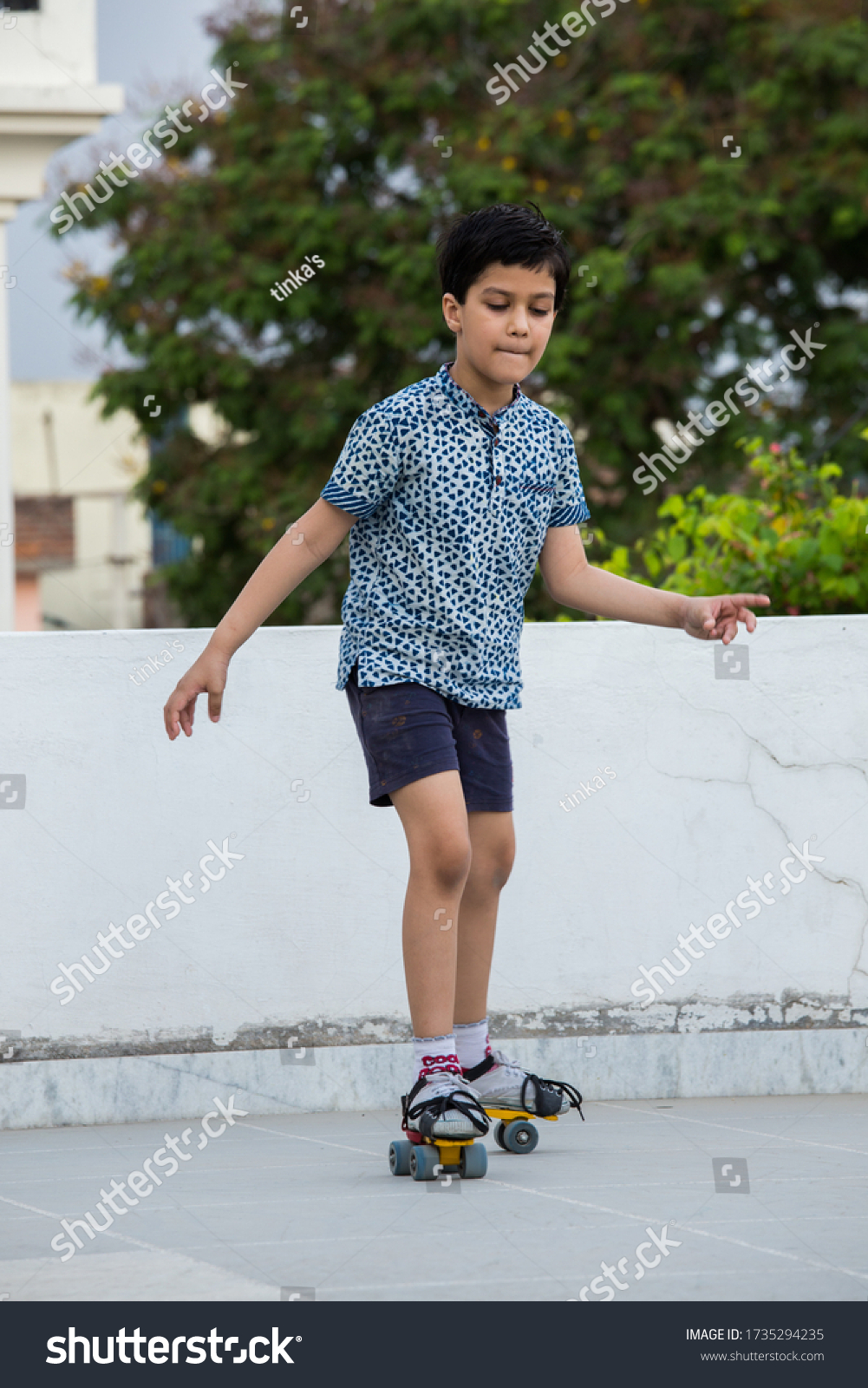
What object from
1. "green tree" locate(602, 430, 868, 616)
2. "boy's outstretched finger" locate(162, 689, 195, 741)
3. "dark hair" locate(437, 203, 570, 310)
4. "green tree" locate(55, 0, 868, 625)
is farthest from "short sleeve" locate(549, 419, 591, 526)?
"green tree" locate(55, 0, 868, 625)

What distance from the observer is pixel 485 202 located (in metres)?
11.8

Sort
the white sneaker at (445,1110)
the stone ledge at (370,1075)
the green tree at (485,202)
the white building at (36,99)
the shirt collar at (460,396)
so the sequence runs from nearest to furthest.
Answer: the white sneaker at (445,1110), the shirt collar at (460,396), the stone ledge at (370,1075), the white building at (36,99), the green tree at (485,202)

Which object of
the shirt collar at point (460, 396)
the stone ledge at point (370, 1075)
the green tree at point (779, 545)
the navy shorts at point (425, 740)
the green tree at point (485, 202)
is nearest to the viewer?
the navy shorts at point (425, 740)

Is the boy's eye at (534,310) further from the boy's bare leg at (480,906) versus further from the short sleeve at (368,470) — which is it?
the boy's bare leg at (480,906)

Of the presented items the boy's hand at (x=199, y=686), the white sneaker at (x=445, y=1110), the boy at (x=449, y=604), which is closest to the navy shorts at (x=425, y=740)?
the boy at (x=449, y=604)

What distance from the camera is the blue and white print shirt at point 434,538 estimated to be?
9.02 feet

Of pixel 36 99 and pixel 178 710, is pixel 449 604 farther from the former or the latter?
pixel 36 99

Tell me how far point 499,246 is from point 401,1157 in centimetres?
159

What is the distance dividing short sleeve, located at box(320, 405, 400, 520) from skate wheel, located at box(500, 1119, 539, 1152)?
3.80 ft

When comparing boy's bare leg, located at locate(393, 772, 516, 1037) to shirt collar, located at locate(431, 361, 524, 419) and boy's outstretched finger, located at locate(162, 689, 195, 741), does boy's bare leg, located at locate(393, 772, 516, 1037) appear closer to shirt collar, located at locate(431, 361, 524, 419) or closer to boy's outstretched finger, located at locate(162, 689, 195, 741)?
boy's outstretched finger, located at locate(162, 689, 195, 741)

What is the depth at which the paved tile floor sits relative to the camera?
2104mm

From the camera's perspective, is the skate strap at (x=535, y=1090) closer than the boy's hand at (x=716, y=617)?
No

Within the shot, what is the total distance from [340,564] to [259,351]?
89.5 inches
